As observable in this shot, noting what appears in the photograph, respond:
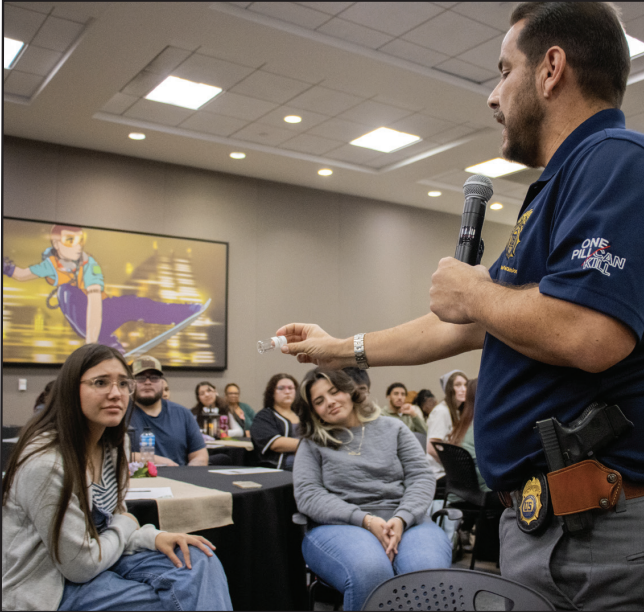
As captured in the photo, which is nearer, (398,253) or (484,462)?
(484,462)

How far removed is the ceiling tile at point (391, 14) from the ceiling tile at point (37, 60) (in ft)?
8.77

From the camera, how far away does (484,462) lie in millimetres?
1139

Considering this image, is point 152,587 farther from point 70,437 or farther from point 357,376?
point 357,376

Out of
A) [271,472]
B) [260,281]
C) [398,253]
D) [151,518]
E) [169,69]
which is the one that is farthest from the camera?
[398,253]

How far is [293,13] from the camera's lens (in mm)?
5102

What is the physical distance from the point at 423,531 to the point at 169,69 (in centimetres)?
481

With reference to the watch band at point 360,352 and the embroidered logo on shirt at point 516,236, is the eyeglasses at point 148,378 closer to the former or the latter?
the watch band at point 360,352

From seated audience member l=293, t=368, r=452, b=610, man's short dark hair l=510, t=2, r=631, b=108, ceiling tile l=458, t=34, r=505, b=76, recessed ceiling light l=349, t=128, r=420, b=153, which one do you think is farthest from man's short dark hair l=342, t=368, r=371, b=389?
recessed ceiling light l=349, t=128, r=420, b=153

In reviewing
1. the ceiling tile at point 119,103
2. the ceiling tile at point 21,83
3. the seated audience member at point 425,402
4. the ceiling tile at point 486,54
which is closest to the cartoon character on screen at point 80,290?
the ceiling tile at point 119,103

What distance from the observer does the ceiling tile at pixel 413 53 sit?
562 centimetres

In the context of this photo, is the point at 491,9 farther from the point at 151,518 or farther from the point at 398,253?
the point at 398,253

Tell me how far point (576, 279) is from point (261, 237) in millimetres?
8335

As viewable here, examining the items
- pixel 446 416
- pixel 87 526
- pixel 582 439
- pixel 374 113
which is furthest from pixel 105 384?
pixel 374 113

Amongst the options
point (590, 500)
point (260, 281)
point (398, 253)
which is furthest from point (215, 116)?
point (590, 500)
